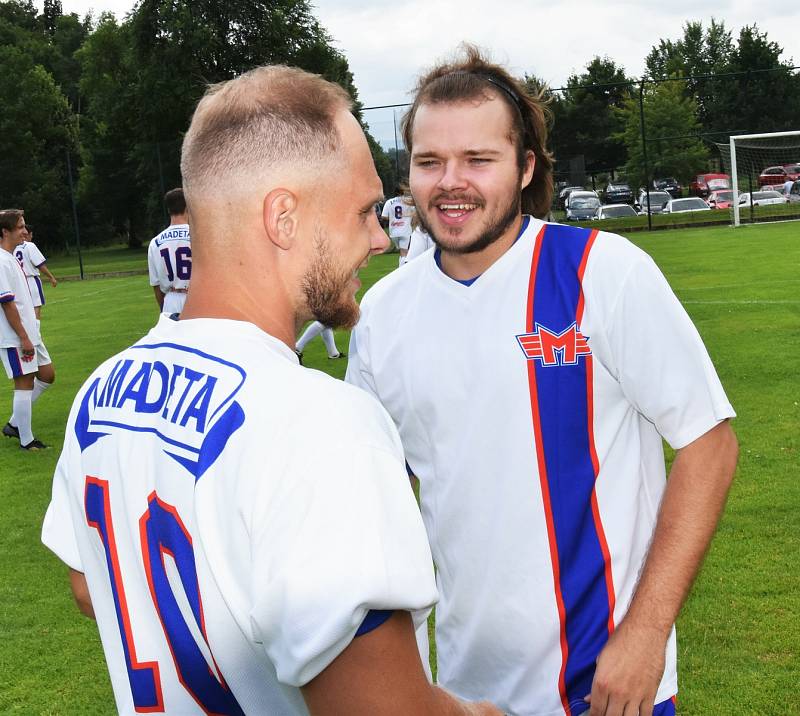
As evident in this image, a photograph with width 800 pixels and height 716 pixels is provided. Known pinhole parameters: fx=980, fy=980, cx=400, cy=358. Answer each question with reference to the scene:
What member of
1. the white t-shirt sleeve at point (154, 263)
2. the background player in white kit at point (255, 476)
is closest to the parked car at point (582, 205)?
the white t-shirt sleeve at point (154, 263)

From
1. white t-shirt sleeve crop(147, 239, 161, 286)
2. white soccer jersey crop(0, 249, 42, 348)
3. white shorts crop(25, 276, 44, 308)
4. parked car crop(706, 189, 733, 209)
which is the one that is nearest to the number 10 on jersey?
white soccer jersey crop(0, 249, 42, 348)

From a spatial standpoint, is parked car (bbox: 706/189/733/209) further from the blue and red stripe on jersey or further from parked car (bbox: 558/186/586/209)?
the blue and red stripe on jersey

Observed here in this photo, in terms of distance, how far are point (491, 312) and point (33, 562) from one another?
491 cm

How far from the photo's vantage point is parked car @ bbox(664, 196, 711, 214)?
34.2 meters

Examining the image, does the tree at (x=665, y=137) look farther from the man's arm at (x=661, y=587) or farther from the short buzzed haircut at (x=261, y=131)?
the short buzzed haircut at (x=261, y=131)

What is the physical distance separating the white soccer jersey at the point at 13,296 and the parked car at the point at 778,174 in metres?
31.3

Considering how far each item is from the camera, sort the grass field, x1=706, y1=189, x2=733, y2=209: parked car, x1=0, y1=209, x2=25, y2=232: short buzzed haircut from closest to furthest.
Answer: the grass field, x1=0, y1=209, x2=25, y2=232: short buzzed haircut, x1=706, y1=189, x2=733, y2=209: parked car

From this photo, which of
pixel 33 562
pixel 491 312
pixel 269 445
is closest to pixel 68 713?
pixel 33 562

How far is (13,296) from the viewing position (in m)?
9.44

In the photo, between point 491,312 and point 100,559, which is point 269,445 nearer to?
point 100,559

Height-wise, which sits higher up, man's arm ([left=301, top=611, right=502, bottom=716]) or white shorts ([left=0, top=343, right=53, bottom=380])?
man's arm ([left=301, top=611, right=502, bottom=716])

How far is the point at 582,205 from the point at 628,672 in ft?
115

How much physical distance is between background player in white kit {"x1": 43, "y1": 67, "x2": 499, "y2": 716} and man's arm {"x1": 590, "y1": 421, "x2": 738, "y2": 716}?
2.17 ft

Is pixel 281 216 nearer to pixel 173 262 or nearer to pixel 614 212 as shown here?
pixel 173 262
